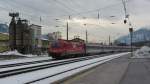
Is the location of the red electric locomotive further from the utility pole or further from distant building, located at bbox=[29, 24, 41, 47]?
Result: distant building, located at bbox=[29, 24, 41, 47]

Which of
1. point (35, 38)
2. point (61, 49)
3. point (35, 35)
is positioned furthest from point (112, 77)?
point (35, 35)

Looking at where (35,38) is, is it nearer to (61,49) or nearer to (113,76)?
(61,49)

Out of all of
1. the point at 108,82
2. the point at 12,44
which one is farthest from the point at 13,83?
the point at 12,44

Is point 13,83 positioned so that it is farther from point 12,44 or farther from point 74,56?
point 12,44

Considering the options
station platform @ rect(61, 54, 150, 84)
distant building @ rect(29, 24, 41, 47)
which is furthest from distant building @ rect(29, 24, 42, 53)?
station platform @ rect(61, 54, 150, 84)

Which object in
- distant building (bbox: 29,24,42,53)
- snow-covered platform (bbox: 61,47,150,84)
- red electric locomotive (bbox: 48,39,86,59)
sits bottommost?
snow-covered platform (bbox: 61,47,150,84)

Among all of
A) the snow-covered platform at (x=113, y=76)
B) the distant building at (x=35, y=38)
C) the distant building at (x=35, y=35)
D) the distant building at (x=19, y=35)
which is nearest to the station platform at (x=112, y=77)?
the snow-covered platform at (x=113, y=76)

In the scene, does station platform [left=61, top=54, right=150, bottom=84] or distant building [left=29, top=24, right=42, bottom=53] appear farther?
distant building [left=29, top=24, right=42, bottom=53]

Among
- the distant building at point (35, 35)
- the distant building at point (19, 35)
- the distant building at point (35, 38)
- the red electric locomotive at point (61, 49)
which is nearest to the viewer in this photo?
the red electric locomotive at point (61, 49)

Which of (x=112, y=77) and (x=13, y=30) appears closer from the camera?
(x=112, y=77)

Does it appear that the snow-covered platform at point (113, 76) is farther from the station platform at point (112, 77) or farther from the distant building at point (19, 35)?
the distant building at point (19, 35)

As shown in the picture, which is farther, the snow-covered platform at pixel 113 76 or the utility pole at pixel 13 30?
the utility pole at pixel 13 30

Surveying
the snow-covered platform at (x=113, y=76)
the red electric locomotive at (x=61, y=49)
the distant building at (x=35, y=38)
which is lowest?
the snow-covered platform at (x=113, y=76)

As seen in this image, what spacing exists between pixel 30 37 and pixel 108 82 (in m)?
97.1
